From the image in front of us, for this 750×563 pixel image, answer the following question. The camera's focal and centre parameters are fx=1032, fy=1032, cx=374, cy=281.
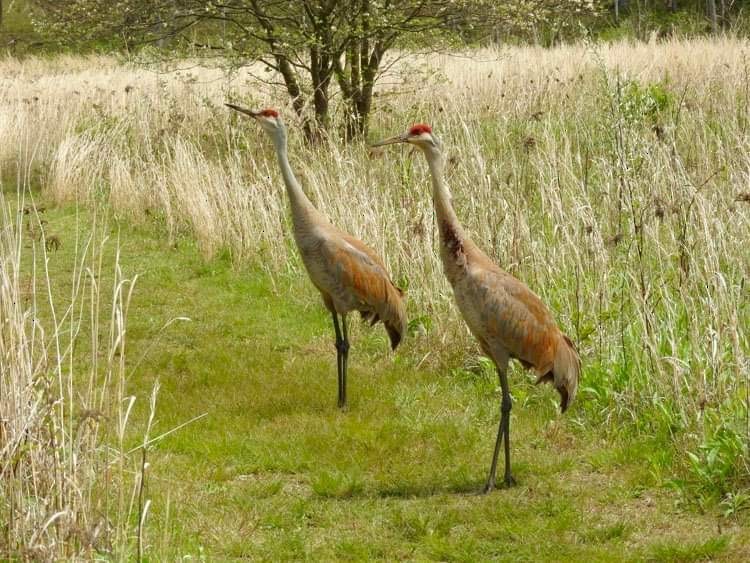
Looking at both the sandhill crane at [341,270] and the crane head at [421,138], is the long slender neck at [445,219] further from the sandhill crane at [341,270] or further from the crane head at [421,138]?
the sandhill crane at [341,270]

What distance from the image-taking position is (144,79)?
19.7m

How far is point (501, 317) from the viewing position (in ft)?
17.4

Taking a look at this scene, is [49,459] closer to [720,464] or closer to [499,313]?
[499,313]

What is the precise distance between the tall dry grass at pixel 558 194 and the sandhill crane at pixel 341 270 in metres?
0.78

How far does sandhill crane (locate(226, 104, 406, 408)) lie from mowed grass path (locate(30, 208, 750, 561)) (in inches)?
21.5

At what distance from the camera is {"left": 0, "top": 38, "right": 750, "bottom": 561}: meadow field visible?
4129 millimetres

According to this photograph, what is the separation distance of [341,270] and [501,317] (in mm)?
1481

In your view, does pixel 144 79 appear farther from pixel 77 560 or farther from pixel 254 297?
pixel 77 560

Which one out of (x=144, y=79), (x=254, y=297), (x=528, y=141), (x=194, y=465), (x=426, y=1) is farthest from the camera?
(x=144, y=79)

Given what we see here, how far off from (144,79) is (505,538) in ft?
53.9

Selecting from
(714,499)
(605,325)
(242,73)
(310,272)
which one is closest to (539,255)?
(605,325)

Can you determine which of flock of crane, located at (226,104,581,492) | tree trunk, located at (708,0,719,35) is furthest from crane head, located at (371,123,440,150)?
tree trunk, located at (708,0,719,35)

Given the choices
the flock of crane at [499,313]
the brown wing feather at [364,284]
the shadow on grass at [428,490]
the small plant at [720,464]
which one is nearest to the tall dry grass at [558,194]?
the small plant at [720,464]

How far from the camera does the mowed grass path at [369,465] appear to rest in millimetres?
4773
